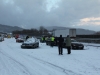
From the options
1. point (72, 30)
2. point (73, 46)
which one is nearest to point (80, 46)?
point (73, 46)

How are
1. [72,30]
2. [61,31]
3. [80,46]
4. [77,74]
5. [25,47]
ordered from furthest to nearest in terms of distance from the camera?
[61,31] → [72,30] → [25,47] → [80,46] → [77,74]

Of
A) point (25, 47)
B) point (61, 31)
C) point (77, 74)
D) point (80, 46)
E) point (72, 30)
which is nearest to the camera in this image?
point (77, 74)

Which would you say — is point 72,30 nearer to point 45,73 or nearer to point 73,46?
point 73,46

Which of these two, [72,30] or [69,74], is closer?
[69,74]

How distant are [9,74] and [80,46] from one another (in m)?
16.9

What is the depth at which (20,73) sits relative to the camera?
8438 millimetres

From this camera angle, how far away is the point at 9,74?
27.1 feet

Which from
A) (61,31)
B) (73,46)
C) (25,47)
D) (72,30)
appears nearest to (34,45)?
(25,47)

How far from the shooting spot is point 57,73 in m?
8.45

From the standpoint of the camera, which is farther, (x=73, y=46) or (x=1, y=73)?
(x=73, y=46)

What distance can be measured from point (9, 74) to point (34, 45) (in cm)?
1815

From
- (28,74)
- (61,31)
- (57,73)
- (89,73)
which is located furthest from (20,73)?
(61,31)

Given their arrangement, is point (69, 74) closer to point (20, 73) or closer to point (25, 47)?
point (20, 73)

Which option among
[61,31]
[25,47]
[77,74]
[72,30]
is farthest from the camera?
[61,31]
